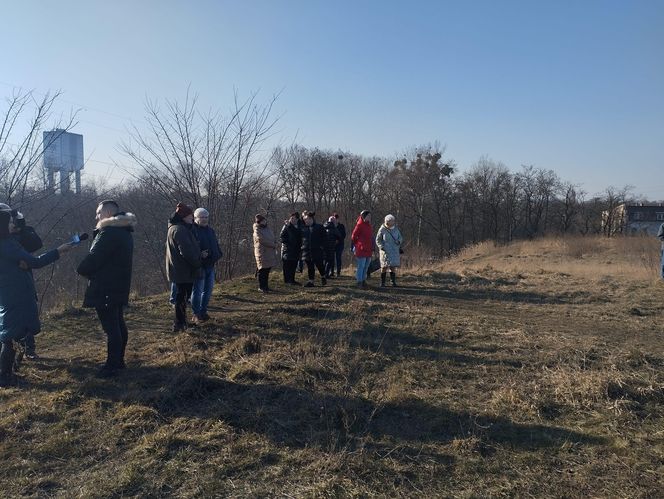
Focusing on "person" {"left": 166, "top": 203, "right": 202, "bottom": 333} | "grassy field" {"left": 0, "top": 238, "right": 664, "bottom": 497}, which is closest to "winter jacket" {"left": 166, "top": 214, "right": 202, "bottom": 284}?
"person" {"left": 166, "top": 203, "right": 202, "bottom": 333}

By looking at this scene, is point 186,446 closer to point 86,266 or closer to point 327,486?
point 327,486

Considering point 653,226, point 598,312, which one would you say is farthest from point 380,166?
point 598,312

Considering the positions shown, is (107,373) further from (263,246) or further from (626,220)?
(626,220)

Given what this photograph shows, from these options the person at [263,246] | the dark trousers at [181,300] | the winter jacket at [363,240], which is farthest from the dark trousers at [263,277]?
the dark trousers at [181,300]

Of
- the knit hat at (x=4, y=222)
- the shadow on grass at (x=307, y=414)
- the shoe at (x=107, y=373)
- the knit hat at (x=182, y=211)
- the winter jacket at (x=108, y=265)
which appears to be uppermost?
the knit hat at (x=182, y=211)

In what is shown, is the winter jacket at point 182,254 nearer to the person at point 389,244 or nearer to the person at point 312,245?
the person at point 312,245

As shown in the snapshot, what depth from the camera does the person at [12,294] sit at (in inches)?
192

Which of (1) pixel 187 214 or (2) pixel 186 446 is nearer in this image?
(2) pixel 186 446

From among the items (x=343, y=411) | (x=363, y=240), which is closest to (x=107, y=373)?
(x=343, y=411)

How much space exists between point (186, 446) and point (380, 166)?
147ft

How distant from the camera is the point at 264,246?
970cm

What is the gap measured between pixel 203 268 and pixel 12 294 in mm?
2586

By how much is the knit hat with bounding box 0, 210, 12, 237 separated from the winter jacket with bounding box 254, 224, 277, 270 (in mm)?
5089

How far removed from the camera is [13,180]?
8.91 metres
